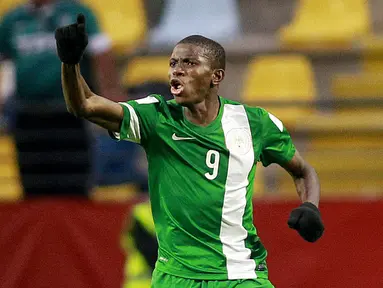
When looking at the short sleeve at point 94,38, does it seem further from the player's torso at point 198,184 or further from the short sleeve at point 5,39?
the player's torso at point 198,184

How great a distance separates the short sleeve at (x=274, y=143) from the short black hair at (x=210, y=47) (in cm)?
41

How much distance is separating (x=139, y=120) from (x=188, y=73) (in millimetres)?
338

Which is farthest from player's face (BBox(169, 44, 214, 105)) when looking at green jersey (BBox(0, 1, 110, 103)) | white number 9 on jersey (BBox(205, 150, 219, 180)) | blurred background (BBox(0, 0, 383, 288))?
green jersey (BBox(0, 1, 110, 103))

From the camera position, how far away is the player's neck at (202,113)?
4.93 m

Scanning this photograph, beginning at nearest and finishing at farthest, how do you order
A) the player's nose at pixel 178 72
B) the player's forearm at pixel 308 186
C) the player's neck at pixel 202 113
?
1. the player's nose at pixel 178 72
2. the player's neck at pixel 202 113
3. the player's forearm at pixel 308 186

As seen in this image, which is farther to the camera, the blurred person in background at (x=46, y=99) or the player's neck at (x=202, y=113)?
the blurred person in background at (x=46, y=99)

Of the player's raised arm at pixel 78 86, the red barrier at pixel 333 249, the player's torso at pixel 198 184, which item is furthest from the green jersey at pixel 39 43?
the player's raised arm at pixel 78 86

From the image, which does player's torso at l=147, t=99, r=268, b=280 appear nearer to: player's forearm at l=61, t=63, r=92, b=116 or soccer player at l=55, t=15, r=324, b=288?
soccer player at l=55, t=15, r=324, b=288

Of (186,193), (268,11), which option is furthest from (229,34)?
(186,193)

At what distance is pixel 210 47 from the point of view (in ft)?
16.0

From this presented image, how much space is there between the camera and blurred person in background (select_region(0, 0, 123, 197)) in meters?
8.13

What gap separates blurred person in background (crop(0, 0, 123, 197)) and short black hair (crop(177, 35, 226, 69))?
3153mm

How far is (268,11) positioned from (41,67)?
11.4 feet

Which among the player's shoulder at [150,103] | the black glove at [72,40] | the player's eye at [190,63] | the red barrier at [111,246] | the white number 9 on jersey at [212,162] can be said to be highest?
Result: the black glove at [72,40]
